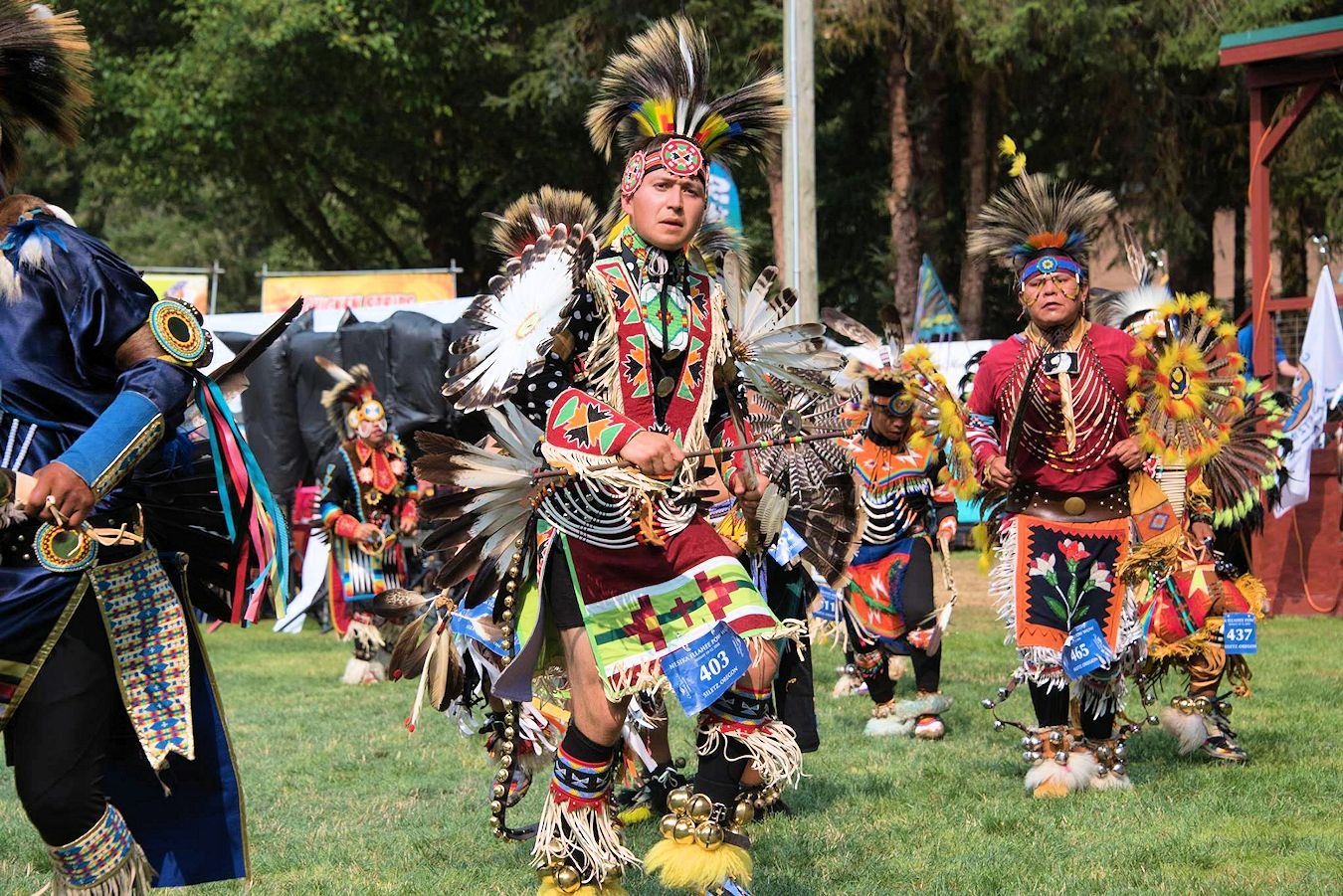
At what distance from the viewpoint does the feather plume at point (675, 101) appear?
451 cm

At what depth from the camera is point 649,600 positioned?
4.14 meters

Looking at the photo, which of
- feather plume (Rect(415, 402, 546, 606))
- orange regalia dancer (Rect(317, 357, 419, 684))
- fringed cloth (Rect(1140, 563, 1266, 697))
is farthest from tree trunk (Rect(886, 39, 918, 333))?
feather plume (Rect(415, 402, 546, 606))

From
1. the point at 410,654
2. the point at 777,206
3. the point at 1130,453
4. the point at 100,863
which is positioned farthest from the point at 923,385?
the point at 777,206

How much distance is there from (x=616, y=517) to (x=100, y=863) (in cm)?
151

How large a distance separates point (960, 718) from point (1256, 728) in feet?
4.85

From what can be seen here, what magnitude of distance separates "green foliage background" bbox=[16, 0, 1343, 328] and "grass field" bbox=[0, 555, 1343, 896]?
12.2 metres

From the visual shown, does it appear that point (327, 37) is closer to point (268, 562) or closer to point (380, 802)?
point (380, 802)

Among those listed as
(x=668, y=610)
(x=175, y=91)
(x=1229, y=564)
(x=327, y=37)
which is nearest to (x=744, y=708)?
(x=668, y=610)

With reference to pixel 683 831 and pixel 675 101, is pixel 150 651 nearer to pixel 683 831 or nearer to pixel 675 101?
pixel 683 831

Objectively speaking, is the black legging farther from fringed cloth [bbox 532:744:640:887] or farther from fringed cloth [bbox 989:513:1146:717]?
fringed cloth [bbox 532:744:640:887]

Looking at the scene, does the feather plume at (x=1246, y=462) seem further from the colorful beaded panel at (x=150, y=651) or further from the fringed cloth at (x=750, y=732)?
the colorful beaded panel at (x=150, y=651)

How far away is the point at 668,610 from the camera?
4129 millimetres

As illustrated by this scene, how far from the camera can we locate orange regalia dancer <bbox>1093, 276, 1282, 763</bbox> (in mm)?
6141

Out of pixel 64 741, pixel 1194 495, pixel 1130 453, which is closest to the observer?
pixel 64 741
